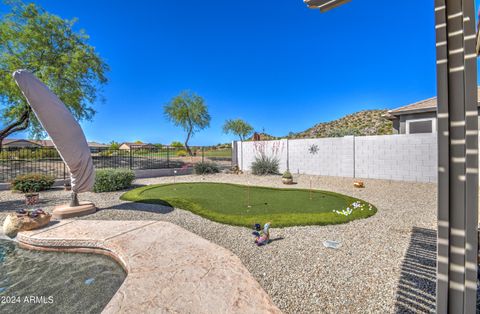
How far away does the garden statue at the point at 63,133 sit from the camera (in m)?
4.01

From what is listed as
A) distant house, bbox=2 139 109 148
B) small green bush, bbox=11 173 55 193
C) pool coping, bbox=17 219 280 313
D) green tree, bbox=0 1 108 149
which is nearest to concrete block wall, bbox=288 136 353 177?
pool coping, bbox=17 219 280 313

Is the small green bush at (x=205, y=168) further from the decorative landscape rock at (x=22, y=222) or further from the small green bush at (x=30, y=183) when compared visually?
the decorative landscape rock at (x=22, y=222)

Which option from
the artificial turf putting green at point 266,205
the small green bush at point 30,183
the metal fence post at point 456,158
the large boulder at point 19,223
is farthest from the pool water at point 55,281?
the small green bush at point 30,183

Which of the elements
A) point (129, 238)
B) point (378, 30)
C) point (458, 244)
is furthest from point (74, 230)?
point (378, 30)

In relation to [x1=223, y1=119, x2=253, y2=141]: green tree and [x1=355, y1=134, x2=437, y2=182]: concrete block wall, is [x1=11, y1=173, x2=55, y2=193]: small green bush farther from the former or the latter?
[x1=223, y1=119, x2=253, y2=141]: green tree

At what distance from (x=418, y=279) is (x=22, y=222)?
21.1ft

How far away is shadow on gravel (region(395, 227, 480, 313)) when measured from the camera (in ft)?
6.51

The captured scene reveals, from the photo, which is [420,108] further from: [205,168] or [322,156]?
[205,168]

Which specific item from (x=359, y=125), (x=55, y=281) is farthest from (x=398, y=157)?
(x=359, y=125)

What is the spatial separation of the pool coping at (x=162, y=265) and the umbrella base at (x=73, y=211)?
359 millimetres

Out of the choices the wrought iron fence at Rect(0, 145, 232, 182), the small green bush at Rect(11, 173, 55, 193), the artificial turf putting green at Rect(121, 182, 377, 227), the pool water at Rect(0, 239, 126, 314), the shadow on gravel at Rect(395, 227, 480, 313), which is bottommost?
the pool water at Rect(0, 239, 126, 314)

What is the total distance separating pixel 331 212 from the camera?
4754 millimetres

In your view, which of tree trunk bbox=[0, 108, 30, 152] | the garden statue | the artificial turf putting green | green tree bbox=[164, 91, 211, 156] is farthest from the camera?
green tree bbox=[164, 91, 211, 156]

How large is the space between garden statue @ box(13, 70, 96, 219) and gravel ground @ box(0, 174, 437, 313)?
70 cm
